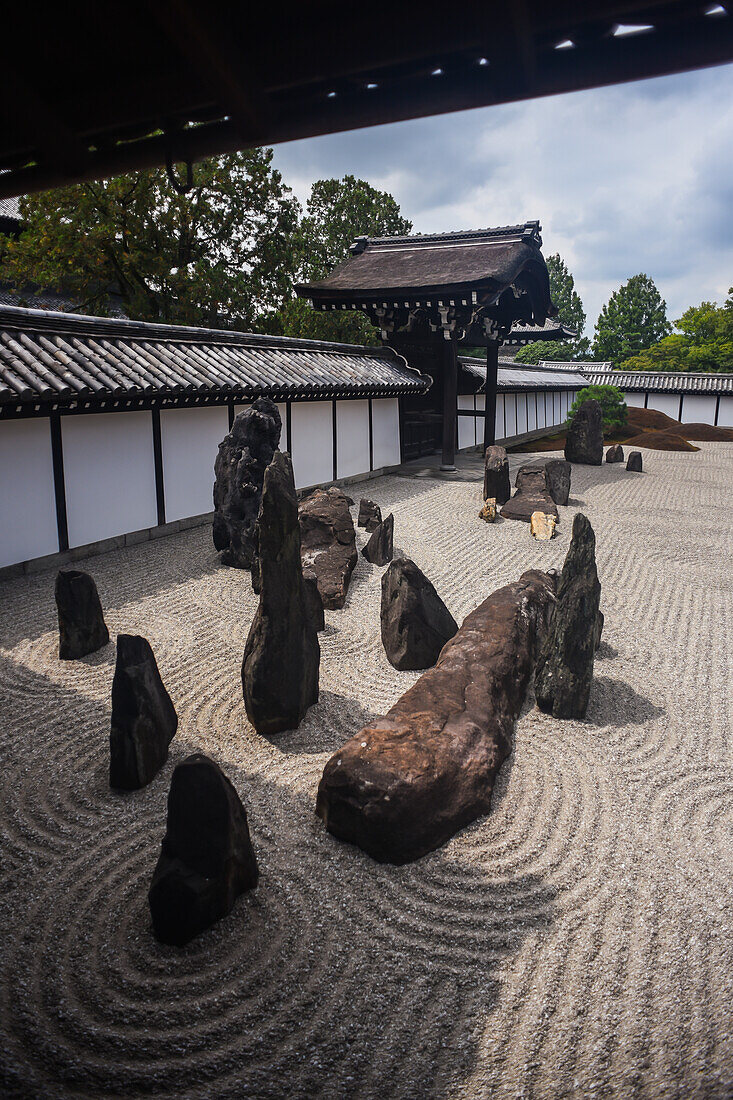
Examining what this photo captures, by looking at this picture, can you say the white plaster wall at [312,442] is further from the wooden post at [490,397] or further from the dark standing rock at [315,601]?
the dark standing rock at [315,601]

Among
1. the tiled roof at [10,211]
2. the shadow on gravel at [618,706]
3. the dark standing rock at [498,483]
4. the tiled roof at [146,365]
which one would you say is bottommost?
the shadow on gravel at [618,706]

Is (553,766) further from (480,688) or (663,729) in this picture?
(663,729)

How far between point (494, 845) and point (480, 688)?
4.14 ft

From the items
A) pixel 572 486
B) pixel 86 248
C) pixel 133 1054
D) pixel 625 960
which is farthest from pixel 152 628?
pixel 86 248

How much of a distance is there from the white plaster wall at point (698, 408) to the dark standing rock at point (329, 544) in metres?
31.8

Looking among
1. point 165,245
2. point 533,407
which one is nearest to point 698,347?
point 533,407

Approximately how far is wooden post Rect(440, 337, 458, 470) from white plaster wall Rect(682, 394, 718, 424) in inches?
896

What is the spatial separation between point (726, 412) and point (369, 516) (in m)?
30.5

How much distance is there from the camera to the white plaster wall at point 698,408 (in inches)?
1391

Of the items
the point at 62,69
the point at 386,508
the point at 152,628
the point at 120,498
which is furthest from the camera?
the point at 386,508

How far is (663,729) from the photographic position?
5492 millimetres

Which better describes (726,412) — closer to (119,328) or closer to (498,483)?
(498,483)

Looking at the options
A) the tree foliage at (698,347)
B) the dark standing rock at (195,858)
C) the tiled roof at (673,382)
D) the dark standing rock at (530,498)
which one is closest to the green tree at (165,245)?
the dark standing rock at (530,498)

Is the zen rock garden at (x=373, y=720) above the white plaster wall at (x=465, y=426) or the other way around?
the other way around
